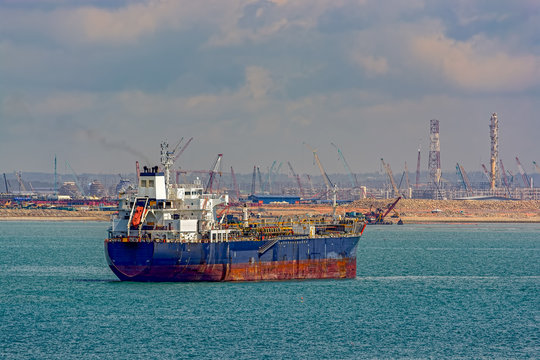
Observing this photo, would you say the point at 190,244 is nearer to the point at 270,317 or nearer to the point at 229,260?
the point at 229,260

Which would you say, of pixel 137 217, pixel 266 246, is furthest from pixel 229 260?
pixel 137 217

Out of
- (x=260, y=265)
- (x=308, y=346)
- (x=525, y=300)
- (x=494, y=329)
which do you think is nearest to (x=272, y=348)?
(x=308, y=346)

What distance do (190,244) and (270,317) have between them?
1242 centimetres

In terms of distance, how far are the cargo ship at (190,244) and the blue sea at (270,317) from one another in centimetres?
140

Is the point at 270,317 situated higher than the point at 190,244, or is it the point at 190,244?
the point at 190,244

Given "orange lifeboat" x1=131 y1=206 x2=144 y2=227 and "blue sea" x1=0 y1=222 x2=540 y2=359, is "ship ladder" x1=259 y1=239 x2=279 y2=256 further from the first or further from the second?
"orange lifeboat" x1=131 y1=206 x2=144 y2=227

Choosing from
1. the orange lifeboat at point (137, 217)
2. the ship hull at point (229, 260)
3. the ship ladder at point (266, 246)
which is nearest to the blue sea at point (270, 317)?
the ship hull at point (229, 260)

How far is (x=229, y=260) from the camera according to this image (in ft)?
249

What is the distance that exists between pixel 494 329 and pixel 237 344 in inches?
706

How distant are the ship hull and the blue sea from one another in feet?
3.45

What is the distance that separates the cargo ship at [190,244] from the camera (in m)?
73.1

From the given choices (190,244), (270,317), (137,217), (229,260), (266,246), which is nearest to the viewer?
(270,317)

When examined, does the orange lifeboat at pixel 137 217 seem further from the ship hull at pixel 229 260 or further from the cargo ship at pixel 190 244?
the ship hull at pixel 229 260

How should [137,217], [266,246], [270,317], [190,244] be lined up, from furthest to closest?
[266,246], [137,217], [190,244], [270,317]
